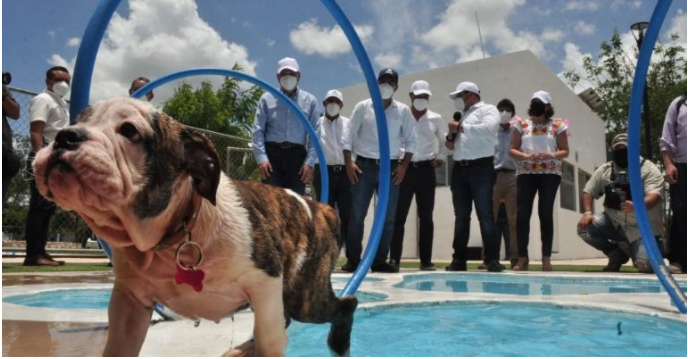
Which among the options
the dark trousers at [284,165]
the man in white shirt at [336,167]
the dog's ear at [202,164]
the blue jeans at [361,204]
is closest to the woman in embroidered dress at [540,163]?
the blue jeans at [361,204]

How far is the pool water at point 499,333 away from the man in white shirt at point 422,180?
11.9ft

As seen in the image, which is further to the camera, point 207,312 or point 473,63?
point 473,63

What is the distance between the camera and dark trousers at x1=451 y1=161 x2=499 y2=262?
8094mm

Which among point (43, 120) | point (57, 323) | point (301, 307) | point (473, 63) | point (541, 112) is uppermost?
point (473, 63)

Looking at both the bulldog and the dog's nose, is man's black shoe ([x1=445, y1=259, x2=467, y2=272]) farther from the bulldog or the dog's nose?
the dog's nose

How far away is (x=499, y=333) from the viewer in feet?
12.6

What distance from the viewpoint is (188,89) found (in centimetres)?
3033

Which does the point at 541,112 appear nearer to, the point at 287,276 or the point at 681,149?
the point at 681,149

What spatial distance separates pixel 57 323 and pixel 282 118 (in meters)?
3.63

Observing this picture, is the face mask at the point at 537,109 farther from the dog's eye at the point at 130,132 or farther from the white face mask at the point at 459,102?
the dog's eye at the point at 130,132

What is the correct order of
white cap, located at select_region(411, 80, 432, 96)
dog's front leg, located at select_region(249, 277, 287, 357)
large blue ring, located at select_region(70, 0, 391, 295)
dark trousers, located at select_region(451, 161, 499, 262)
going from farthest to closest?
white cap, located at select_region(411, 80, 432, 96) < dark trousers, located at select_region(451, 161, 499, 262) < large blue ring, located at select_region(70, 0, 391, 295) < dog's front leg, located at select_region(249, 277, 287, 357)

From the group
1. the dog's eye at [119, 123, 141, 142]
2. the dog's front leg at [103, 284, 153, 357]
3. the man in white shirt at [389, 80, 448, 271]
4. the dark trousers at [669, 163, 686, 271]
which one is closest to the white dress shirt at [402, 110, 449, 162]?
the man in white shirt at [389, 80, 448, 271]

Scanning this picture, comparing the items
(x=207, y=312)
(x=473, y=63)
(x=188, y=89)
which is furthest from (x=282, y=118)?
(x=188, y=89)

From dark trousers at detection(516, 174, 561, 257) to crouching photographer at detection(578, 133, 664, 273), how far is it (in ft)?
3.16
